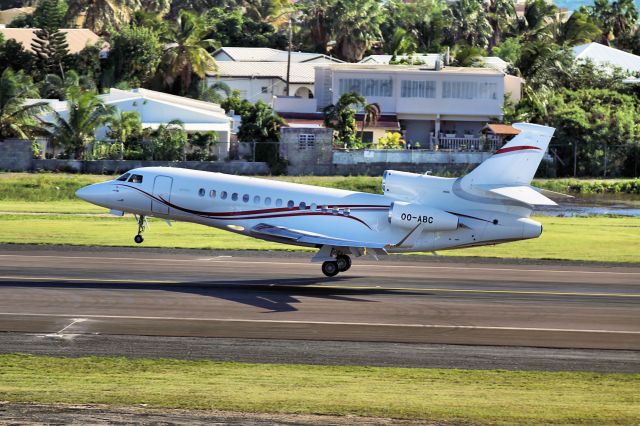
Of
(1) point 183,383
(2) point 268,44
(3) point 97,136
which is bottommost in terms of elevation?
(1) point 183,383

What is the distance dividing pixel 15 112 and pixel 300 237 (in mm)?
41722

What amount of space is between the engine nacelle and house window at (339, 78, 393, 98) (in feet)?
179

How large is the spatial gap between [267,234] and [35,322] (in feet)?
32.6

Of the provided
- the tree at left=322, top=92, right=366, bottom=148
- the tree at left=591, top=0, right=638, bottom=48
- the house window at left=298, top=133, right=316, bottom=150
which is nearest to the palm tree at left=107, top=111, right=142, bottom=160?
the house window at left=298, top=133, right=316, bottom=150

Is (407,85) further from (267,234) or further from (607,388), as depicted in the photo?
(607,388)

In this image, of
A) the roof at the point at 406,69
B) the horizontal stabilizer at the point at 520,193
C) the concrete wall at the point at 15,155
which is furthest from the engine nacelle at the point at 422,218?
the roof at the point at 406,69

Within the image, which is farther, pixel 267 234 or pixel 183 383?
pixel 267 234

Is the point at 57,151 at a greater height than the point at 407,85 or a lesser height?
lesser

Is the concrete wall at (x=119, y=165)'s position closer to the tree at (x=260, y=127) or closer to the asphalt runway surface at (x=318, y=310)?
the tree at (x=260, y=127)

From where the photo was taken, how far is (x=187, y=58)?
95.3 m

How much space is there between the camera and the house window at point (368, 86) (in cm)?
8844

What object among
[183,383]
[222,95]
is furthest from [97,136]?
[183,383]

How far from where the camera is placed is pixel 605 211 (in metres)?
64.2

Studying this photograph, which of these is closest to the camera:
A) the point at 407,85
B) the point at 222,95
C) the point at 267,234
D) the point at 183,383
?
the point at 183,383
